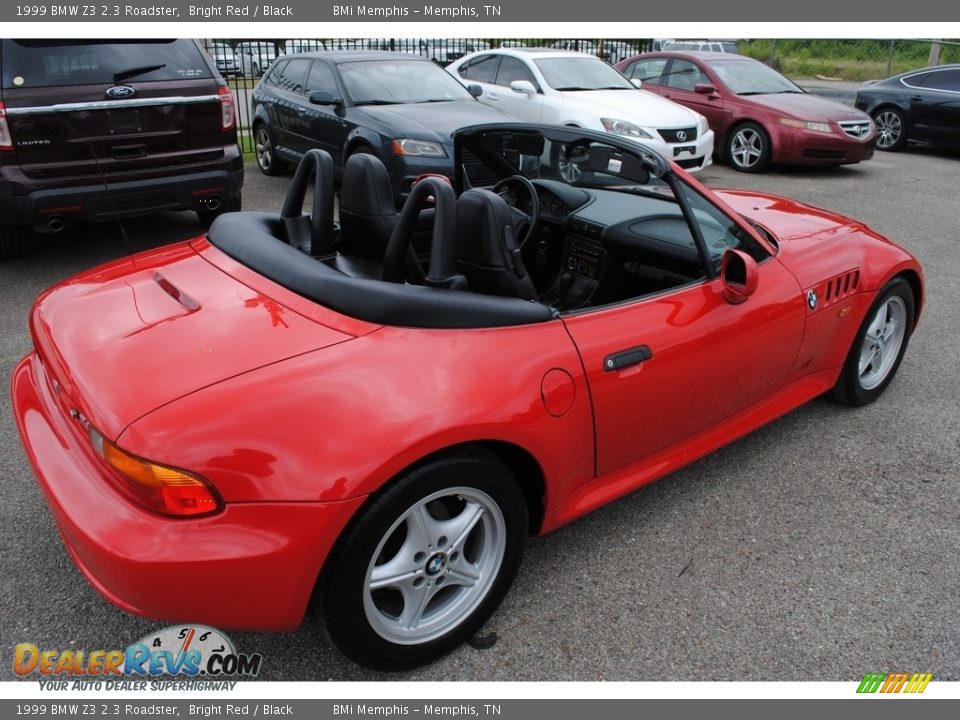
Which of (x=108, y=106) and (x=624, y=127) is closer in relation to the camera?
(x=108, y=106)

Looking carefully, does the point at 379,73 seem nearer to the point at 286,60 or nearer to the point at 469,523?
the point at 286,60

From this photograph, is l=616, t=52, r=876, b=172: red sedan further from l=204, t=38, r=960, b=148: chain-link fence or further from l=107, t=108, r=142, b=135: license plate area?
l=107, t=108, r=142, b=135: license plate area

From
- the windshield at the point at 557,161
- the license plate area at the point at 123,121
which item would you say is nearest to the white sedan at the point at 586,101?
the license plate area at the point at 123,121

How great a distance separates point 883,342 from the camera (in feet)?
12.9

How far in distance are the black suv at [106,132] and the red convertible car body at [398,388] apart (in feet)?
9.65

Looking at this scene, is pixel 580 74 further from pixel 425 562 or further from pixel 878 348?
pixel 425 562

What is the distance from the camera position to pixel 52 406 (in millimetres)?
2531

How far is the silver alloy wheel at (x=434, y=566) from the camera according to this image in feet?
7.30

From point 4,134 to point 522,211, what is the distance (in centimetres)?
392

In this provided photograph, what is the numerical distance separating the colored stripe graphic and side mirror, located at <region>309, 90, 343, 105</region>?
22.6ft

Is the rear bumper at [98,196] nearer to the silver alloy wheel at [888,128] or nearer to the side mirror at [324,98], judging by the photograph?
the side mirror at [324,98]

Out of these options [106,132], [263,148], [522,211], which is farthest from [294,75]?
[522,211]

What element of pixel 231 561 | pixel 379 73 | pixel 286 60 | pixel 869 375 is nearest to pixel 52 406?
pixel 231 561

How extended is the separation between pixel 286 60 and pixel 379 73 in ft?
5.69
